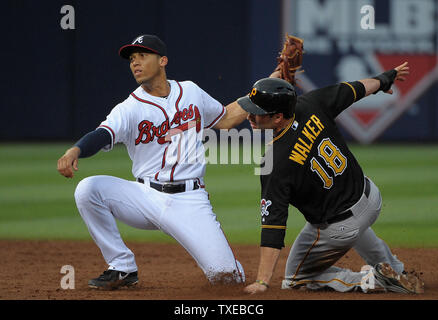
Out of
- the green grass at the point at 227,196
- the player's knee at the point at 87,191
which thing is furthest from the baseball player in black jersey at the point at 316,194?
the green grass at the point at 227,196

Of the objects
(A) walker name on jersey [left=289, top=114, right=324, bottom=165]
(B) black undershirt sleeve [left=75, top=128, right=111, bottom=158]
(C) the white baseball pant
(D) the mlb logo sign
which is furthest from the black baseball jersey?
(D) the mlb logo sign

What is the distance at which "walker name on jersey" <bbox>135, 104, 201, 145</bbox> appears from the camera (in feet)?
16.6

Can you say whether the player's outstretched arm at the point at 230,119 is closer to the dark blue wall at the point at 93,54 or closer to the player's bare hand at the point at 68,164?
the player's bare hand at the point at 68,164

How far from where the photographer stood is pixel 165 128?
16.7 feet

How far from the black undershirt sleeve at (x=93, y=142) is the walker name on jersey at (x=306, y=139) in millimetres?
1243

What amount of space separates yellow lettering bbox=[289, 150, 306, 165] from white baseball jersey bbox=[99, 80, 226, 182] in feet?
3.34

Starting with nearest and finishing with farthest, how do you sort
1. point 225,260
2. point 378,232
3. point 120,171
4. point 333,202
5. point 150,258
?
point 333,202 → point 225,260 → point 150,258 → point 378,232 → point 120,171

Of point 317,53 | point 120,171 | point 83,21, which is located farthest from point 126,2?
point 120,171

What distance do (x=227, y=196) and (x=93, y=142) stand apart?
Answer: 17.9ft

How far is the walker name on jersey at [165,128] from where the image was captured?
16.6 ft

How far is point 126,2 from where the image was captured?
16.8m

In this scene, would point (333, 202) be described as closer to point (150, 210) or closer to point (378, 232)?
point (150, 210)

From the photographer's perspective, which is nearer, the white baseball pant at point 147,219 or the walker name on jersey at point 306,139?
the walker name on jersey at point 306,139

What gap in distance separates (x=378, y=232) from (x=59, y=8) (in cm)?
1136
